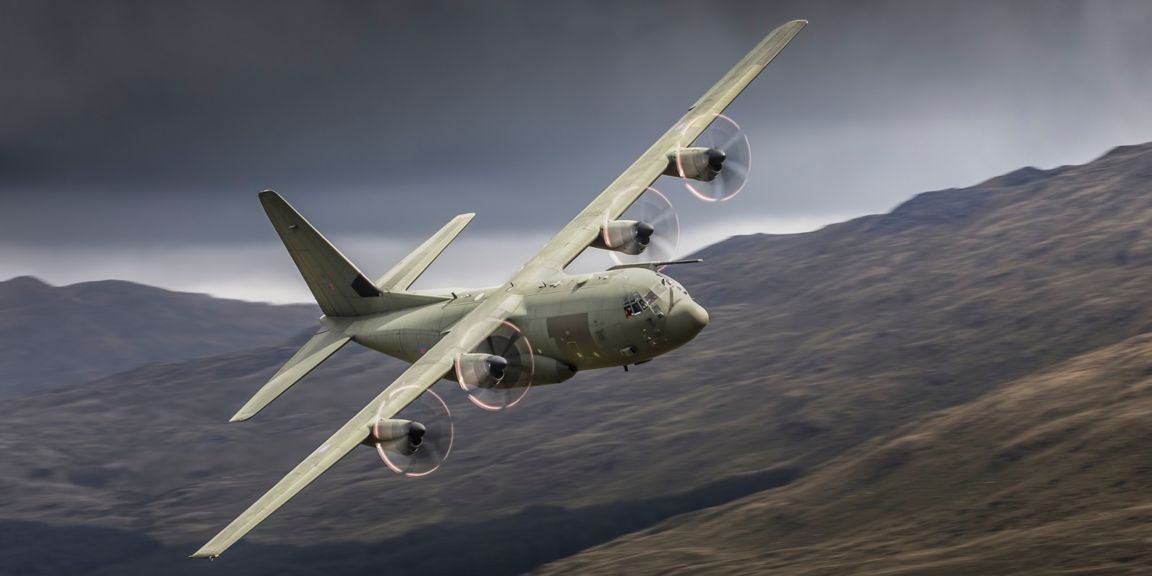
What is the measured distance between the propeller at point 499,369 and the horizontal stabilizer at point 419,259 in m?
16.1

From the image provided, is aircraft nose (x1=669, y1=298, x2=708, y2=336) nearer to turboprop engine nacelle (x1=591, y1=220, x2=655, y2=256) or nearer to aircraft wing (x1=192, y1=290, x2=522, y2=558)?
turboprop engine nacelle (x1=591, y1=220, x2=655, y2=256)

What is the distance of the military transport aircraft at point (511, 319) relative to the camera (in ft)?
166

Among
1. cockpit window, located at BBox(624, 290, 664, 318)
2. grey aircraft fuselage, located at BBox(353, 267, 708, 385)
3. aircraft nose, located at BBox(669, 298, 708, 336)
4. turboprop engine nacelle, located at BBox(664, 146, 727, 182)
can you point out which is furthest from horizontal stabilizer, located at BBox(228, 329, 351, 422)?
turboprop engine nacelle, located at BBox(664, 146, 727, 182)

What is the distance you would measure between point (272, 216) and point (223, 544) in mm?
31632

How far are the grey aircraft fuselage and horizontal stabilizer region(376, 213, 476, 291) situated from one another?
50.4ft

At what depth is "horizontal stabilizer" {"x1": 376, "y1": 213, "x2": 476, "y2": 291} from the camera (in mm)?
70625

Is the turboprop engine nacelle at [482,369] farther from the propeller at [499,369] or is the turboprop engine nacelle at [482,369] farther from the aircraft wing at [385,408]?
the aircraft wing at [385,408]

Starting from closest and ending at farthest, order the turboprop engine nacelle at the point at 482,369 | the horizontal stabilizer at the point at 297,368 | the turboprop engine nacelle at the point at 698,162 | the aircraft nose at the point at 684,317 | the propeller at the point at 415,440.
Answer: the propeller at the point at 415,440 → the turboprop engine nacelle at the point at 482,369 → the aircraft nose at the point at 684,317 → the horizontal stabilizer at the point at 297,368 → the turboprop engine nacelle at the point at 698,162

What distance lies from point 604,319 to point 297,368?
68.6 feet

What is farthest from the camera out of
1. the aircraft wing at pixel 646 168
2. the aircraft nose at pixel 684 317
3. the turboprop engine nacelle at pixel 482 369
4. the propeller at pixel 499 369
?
the aircraft wing at pixel 646 168

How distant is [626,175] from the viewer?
66.6m

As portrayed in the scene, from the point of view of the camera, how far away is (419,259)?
236 feet

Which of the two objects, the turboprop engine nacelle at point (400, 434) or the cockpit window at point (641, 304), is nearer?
the turboprop engine nacelle at point (400, 434)

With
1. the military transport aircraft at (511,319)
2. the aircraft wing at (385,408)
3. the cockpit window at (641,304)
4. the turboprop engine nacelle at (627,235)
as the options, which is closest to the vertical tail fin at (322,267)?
the military transport aircraft at (511,319)
